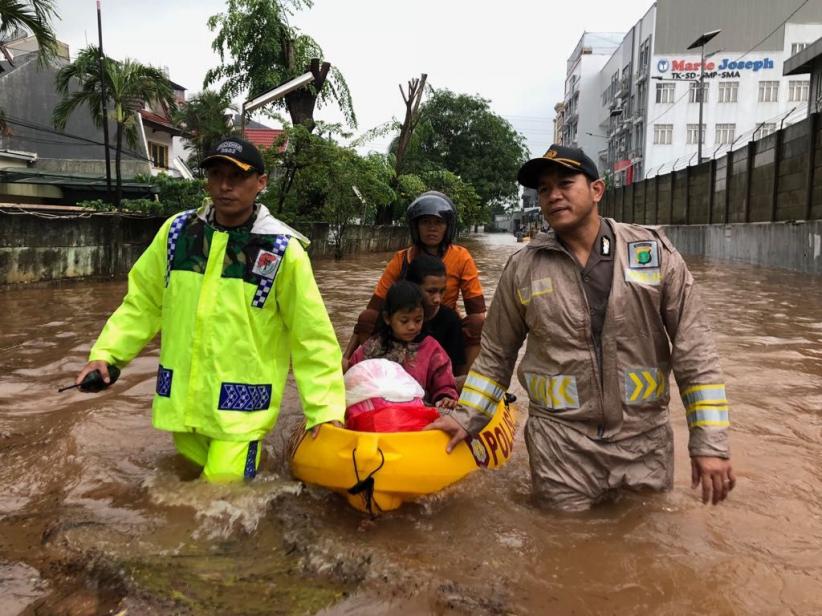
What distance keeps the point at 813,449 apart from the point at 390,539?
297 centimetres

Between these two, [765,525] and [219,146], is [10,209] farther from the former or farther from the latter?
[765,525]

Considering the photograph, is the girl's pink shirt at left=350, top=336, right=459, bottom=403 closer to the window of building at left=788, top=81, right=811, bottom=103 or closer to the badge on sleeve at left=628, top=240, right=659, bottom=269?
the badge on sleeve at left=628, top=240, right=659, bottom=269

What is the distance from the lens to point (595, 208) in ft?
10.3

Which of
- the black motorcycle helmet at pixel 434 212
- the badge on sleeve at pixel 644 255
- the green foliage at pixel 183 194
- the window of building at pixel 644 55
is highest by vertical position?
the window of building at pixel 644 55

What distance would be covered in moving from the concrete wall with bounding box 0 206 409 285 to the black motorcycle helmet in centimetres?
853

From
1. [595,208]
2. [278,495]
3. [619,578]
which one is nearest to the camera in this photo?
[619,578]

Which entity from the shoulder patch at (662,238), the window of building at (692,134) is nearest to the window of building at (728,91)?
the window of building at (692,134)

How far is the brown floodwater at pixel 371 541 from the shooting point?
262 centimetres

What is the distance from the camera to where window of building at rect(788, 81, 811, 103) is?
49719 millimetres

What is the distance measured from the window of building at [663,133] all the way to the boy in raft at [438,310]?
5129 centimetres

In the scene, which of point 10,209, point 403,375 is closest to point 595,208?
point 403,375

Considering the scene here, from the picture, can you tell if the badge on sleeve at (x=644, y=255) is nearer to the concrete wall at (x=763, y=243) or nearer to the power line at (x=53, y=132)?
the concrete wall at (x=763, y=243)

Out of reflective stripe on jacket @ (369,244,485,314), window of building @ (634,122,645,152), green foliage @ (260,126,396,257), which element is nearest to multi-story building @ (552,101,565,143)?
window of building @ (634,122,645,152)

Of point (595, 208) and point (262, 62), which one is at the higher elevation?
point (262, 62)
